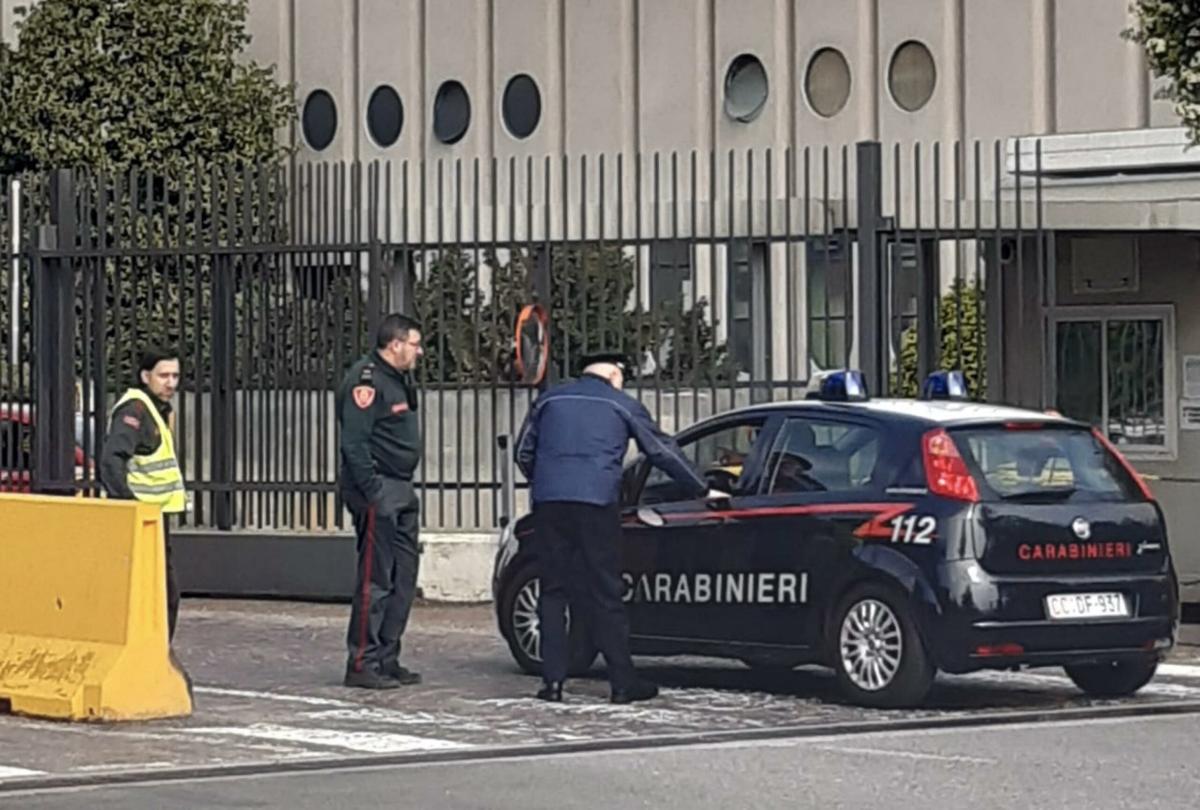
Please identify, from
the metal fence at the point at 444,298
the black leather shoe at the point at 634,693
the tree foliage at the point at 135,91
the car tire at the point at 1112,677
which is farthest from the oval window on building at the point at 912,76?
the black leather shoe at the point at 634,693

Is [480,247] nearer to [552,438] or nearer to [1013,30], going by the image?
[552,438]

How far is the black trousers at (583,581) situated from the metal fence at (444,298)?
5.01 meters

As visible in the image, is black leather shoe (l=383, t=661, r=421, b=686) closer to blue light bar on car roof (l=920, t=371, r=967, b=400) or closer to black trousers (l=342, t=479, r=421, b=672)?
black trousers (l=342, t=479, r=421, b=672)

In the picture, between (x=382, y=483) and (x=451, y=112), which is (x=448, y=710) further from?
(x=451, y=112)

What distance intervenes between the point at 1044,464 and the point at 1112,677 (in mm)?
1299

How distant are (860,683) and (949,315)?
402 inches

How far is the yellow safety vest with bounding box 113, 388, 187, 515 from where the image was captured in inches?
549

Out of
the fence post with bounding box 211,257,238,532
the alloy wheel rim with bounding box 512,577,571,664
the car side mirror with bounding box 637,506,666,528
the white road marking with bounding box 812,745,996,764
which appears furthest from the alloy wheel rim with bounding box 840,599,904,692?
the fence post with bounding box 211,257,238,532

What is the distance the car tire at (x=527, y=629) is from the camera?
14797 mm

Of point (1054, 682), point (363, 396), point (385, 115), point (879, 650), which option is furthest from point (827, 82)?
point (879, 650)

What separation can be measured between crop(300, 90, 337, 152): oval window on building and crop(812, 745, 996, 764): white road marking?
2278 cm

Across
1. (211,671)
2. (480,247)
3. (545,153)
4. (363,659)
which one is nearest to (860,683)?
(363,659)

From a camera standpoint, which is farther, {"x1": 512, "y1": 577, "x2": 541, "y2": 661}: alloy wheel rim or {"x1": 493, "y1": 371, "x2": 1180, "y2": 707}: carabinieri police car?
{"x1": 512, "y1": 577, "x2": 541, "y2": 661}: alloy wheel rim

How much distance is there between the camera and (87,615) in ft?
43.7
